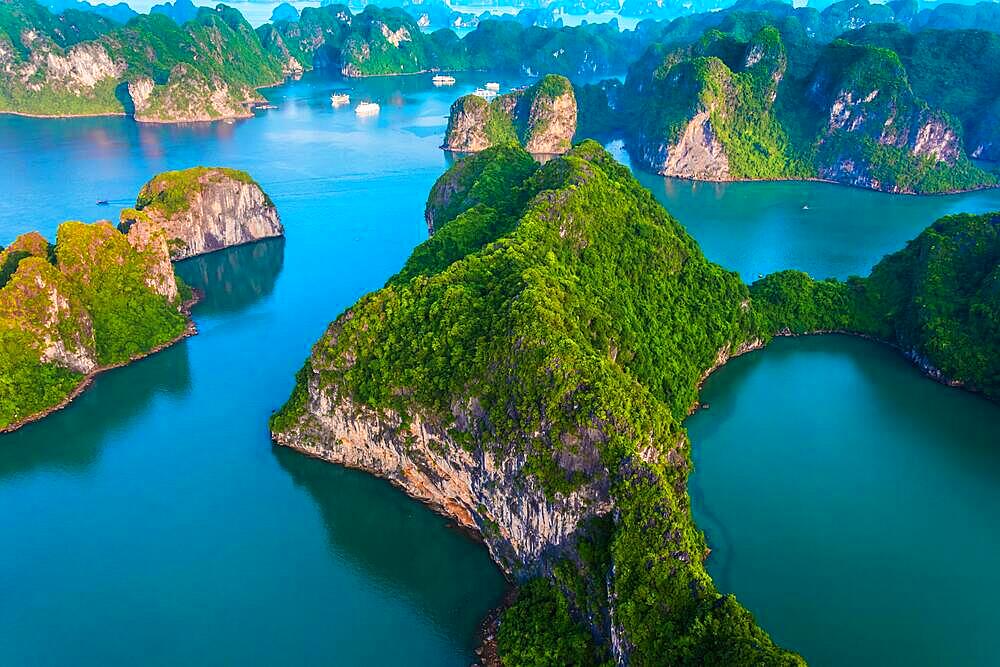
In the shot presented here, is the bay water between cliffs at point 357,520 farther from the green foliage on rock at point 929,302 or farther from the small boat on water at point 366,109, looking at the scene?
the small boat on water at point 366,109

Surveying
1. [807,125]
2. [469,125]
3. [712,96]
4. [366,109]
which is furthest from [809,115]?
[366,109]

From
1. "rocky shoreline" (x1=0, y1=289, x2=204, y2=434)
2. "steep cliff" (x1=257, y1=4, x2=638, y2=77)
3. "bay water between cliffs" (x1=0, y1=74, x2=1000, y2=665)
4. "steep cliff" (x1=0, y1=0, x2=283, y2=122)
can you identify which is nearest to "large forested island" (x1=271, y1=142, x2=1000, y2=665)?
"bay water between cliffs" (x1=0, y1=74, x2=1000, y2=665)

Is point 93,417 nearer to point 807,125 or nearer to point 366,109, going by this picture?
point 807,125

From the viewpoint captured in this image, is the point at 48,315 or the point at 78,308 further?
the point at 78,308

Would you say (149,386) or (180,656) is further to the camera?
(149,386)

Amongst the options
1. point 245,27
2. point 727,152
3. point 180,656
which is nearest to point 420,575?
point 180,656

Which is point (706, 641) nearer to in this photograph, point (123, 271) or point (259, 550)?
point (259, 550)
